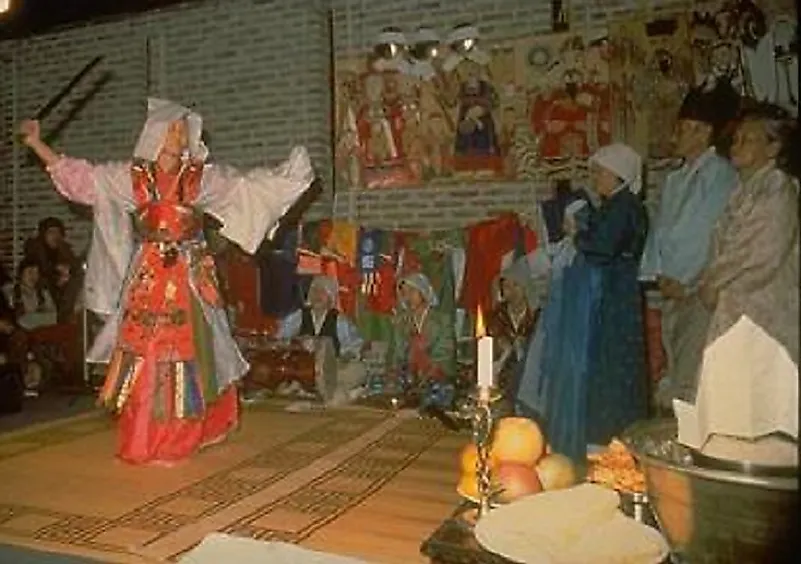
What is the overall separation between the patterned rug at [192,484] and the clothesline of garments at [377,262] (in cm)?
122

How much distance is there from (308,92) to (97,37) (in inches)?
85.1

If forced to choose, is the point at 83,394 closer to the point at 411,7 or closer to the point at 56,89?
the point at 56,89

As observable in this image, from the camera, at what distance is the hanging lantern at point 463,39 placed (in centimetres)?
547

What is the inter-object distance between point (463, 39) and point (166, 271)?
9.91 ft

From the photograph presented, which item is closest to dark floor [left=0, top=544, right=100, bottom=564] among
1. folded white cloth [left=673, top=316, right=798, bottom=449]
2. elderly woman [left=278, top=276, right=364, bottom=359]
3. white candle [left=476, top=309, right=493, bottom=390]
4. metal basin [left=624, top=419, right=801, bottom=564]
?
white candle [left=476, top=309, right=493, bottom=390]

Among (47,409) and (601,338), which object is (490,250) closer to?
(601,338)

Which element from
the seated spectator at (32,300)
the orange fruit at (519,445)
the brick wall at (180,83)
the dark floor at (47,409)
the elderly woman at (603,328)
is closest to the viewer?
the orange fruit at (519,445)

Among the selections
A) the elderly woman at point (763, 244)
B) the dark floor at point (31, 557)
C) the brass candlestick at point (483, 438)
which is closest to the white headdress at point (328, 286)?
the elderly woman at point (763, 244)

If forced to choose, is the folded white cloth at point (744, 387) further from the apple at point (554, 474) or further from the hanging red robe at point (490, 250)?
the hanging red robe at point (490, 250)

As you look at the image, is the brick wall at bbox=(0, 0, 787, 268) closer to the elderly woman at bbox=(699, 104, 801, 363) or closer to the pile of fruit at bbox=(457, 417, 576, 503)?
the elderly woman at bbox=(699, 104, 801, 363)

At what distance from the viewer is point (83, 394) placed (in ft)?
18.9

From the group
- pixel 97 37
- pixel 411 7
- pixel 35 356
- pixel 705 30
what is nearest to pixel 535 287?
pixel 705 30

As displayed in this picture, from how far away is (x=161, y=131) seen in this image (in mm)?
3438

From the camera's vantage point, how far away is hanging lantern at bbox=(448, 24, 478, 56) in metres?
5.47
